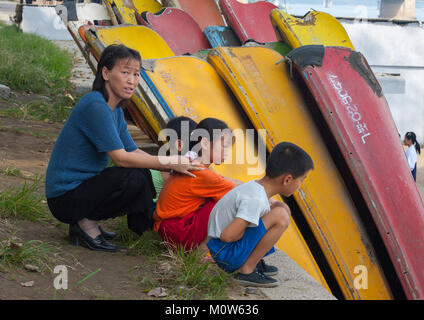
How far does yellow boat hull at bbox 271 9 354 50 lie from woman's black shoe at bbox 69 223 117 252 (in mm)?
2687

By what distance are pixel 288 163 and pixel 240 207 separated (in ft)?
0.94

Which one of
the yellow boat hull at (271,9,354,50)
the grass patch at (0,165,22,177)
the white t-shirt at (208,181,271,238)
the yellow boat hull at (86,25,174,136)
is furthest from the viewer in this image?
the yellow boat hull at (271,9,354,50)

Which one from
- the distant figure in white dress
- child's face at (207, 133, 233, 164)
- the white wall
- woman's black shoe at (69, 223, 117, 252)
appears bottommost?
woman's black shoe at (69, 223, 117, 252)

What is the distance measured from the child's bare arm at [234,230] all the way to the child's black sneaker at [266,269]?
10.0 inches

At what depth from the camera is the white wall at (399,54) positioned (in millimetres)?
9156

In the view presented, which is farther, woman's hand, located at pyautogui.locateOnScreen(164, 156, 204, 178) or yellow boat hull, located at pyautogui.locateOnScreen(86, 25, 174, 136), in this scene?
yellow boat hull, located at pyautogui.locateOnScreen(86, 25, 174, 136)

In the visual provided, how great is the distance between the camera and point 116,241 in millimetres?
2877

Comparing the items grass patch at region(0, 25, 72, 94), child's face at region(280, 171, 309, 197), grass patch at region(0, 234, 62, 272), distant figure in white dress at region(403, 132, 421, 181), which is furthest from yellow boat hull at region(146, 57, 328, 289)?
grass patch at region(0, 25, 72, 94)

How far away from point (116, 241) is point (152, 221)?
24 centimetres

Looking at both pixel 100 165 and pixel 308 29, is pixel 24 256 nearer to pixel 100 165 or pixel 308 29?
pixel 100 165

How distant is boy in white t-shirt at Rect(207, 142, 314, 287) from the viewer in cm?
240

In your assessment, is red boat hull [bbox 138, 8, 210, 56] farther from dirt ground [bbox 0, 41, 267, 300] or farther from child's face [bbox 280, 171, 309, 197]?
child's face [bbox 280, 171, 309, 197]

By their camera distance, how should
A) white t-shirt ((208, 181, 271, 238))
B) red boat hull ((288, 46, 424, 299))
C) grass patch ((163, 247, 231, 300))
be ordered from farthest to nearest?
red boat hull ((288, 46, 424, 299)) < white t-shirt ((208, 181, 271, 238)) < grass patch ((163, 247, 231, 300))
